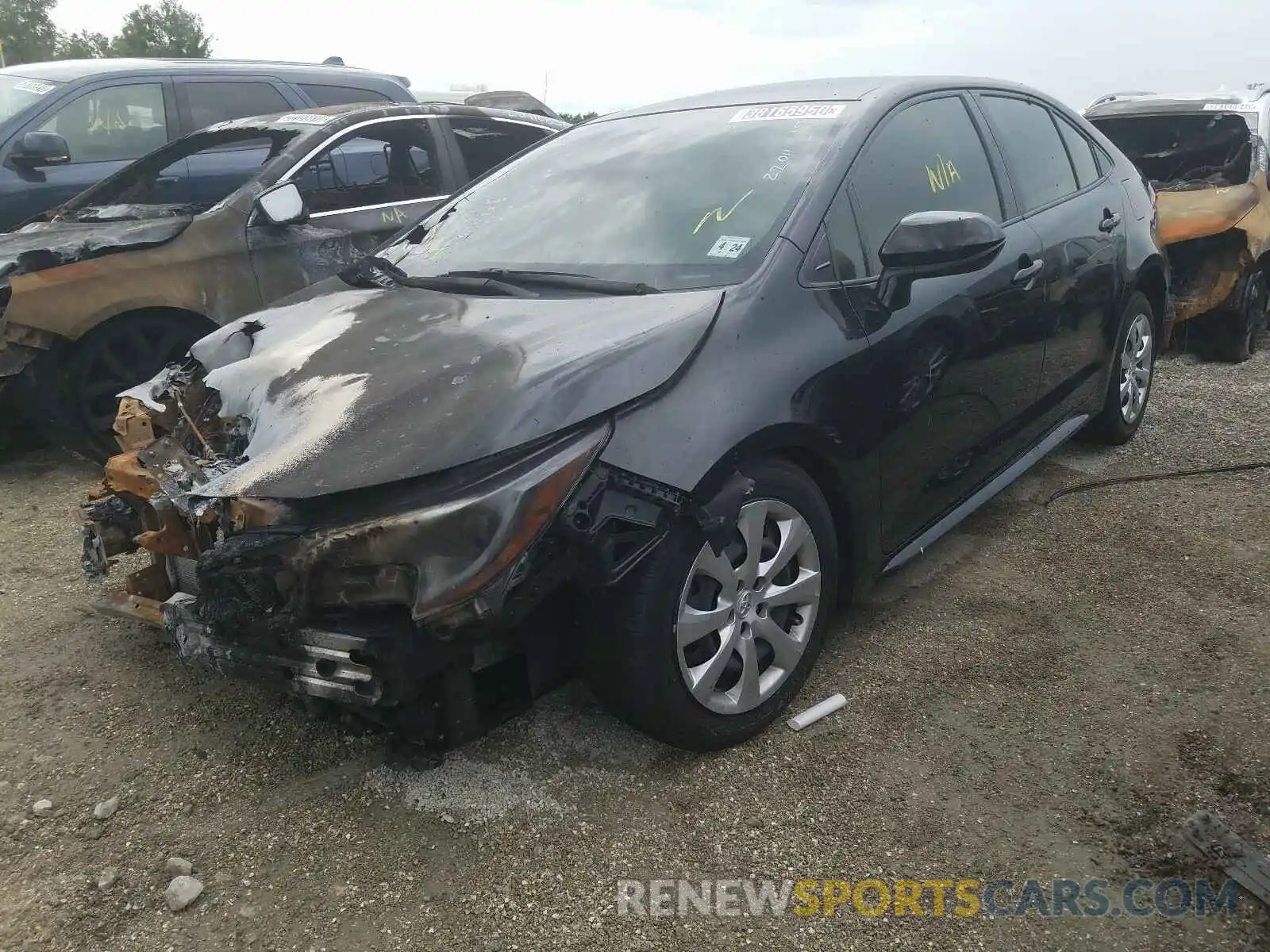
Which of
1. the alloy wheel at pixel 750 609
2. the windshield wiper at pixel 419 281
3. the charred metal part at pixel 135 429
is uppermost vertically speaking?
the windshield wiper at pixel 419 281

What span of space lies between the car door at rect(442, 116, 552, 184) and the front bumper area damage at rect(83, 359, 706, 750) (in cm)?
373

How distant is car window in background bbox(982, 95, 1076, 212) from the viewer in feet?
12.1

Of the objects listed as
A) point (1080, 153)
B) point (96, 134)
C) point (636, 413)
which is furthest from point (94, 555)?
point (96, 134)

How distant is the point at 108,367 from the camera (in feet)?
15.2

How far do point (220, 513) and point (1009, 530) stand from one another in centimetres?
299

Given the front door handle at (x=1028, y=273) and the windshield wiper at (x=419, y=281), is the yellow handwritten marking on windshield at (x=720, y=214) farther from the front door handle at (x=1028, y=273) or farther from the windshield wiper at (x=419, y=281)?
the front door handle at (x=1028, y=273)

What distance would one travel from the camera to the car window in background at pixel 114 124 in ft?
19.1

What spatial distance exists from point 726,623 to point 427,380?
96 cm

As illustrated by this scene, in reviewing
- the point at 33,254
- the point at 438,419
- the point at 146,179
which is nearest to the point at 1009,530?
the point at 438,419

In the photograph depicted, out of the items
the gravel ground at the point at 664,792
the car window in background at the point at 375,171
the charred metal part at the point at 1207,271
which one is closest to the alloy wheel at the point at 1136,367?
the gravel ground at the point at 664,792

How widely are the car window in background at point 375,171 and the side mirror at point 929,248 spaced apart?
3.32 meters

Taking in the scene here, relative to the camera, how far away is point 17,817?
241cm

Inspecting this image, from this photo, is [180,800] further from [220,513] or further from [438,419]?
[438,419]

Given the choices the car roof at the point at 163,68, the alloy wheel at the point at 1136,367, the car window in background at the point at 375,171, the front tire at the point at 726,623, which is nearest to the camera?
the front tire at the point at 726,623
